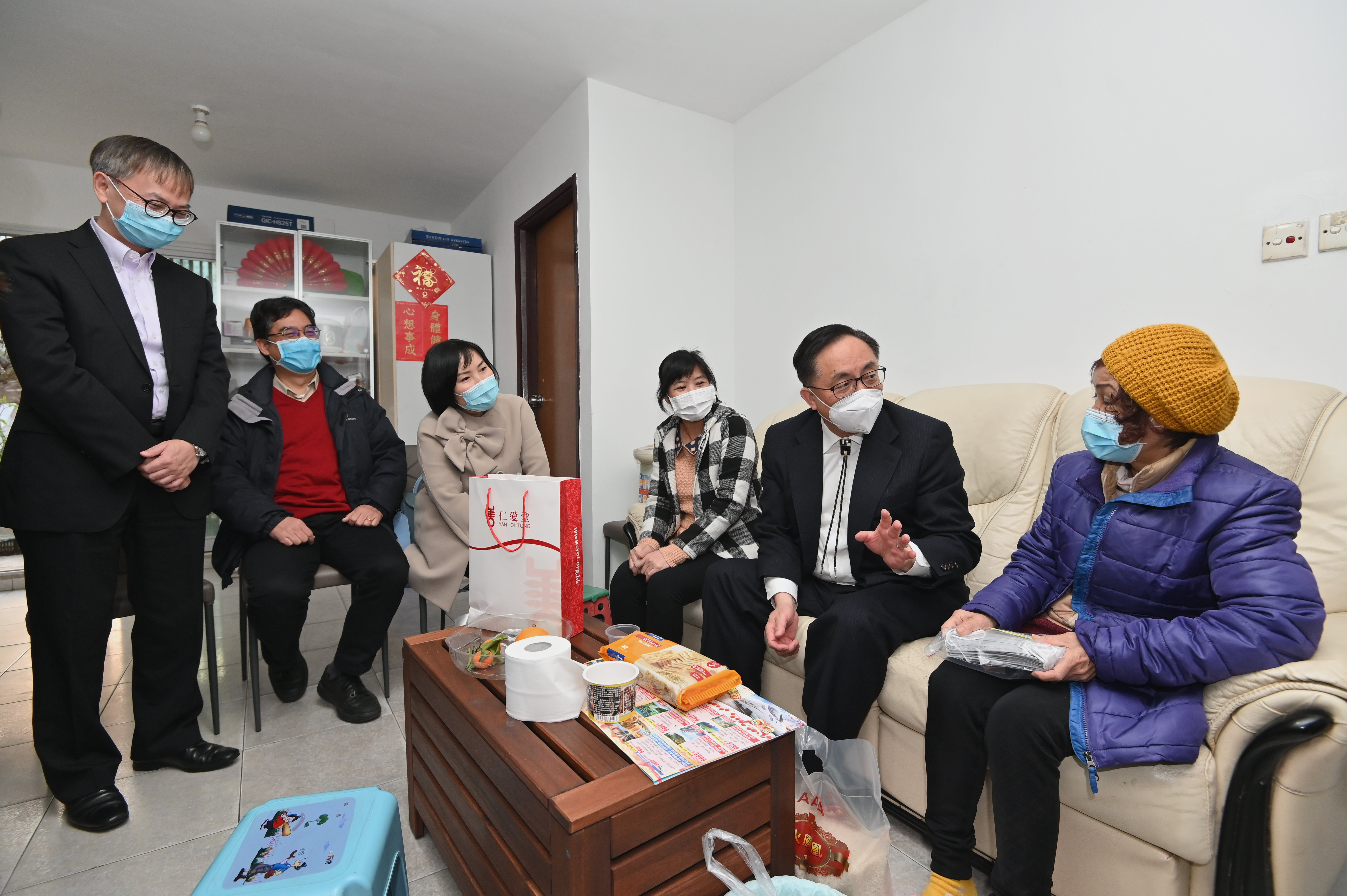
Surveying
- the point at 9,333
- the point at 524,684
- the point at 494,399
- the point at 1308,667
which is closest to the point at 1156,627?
the point at 1308,667

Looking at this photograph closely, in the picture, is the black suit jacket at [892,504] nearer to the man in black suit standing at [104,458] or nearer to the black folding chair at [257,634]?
the black folding chair at [257,634]

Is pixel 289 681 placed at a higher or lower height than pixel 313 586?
lower

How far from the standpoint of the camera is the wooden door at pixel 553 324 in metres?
3.27

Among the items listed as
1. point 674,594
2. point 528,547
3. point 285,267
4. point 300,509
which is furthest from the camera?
point 285,267

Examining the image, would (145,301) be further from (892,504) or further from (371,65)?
(892,504)

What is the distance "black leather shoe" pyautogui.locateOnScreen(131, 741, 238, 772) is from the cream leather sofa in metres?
1.58

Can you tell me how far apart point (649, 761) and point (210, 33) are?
3.30 metres

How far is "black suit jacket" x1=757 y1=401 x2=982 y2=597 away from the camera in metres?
1.51

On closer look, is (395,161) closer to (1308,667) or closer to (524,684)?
(524,684)

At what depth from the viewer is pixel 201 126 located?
3.24 m

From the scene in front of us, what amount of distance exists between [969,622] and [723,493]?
88 centimetres

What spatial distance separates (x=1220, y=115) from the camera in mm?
1631

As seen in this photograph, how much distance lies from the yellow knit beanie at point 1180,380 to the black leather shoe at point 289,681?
2432 mm

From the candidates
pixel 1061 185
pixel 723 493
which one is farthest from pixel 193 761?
pixel 1061 185
